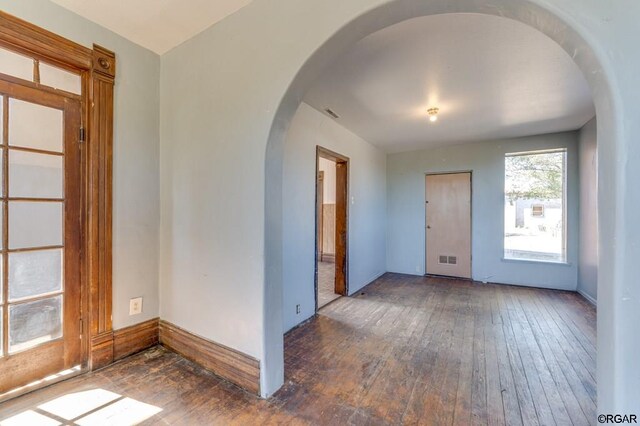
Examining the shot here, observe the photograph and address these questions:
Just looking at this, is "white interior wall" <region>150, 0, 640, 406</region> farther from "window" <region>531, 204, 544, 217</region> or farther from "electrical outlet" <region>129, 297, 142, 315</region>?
"window" <region>531, 204, 544, 217</region>

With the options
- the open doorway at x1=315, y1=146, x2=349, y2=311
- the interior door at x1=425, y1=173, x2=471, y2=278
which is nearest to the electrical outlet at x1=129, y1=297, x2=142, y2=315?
the open doorway at x1=315, y1=146, x2=349, y2=311

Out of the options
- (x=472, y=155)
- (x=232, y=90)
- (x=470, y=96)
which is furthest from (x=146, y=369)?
(x=472, y=155)

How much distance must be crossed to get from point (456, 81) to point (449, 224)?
316cm

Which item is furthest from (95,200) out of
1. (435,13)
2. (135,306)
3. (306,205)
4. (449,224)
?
(449,224)

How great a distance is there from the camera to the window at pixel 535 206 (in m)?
4.29

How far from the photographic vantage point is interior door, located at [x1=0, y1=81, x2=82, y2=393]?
1661 millimetres

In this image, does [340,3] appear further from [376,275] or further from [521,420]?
[376,275]

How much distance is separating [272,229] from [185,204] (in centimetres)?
90

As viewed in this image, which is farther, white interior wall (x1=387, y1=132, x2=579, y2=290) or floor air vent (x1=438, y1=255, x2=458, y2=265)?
floor air vent (x1=438, y1=255, x2=458, y2=265)

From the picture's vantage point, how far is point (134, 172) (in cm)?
219

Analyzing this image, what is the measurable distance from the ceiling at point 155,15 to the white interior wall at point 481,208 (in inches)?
169

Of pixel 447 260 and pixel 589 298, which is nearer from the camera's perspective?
pixel 589 298

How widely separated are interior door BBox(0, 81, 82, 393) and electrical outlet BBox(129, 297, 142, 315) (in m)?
0.32

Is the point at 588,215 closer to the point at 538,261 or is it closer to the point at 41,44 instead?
the point at 538,261
